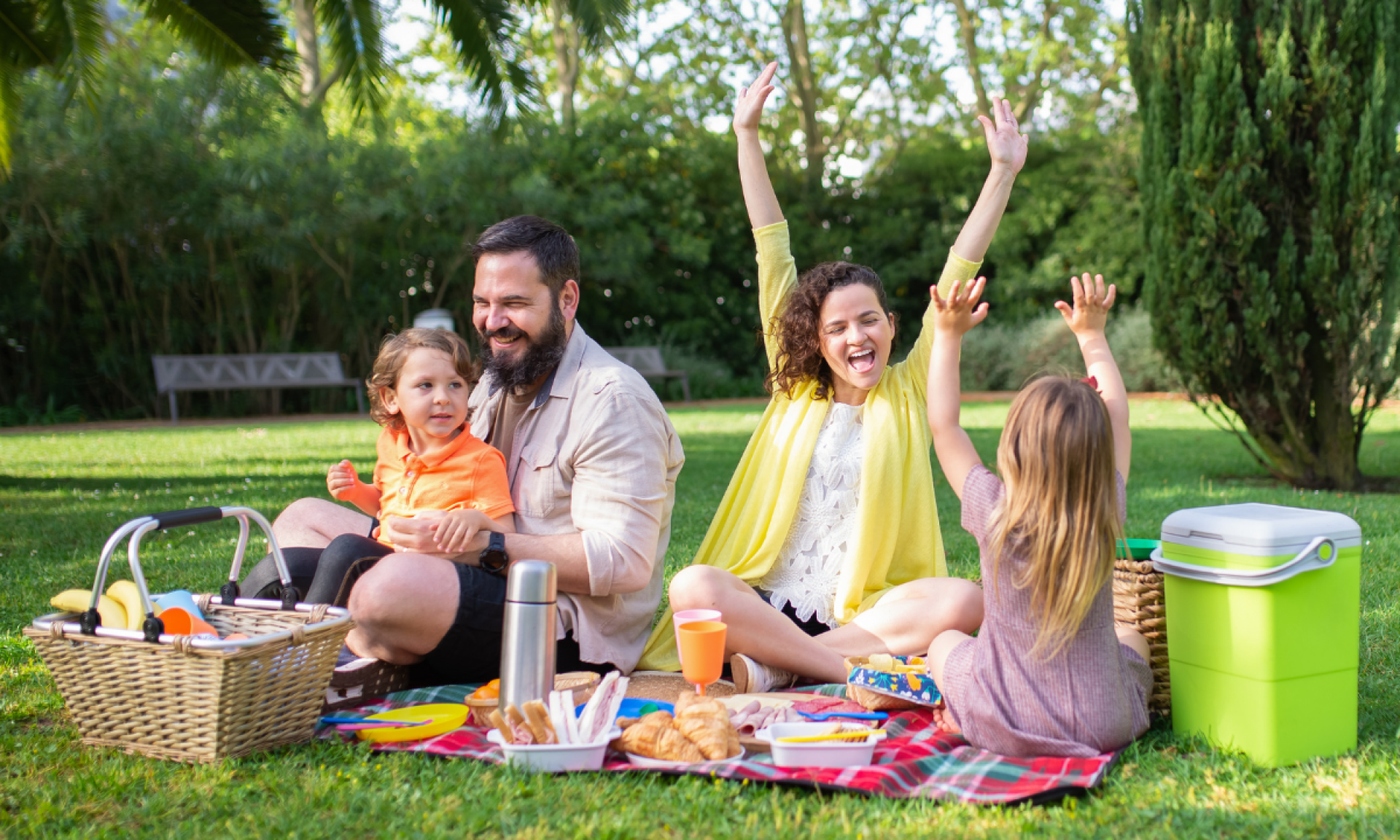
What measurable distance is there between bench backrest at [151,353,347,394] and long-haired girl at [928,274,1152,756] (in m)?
14.5

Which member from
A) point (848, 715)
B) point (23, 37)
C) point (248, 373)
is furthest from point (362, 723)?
point (248, 373)

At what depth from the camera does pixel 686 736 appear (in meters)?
2.57

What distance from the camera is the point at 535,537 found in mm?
3100

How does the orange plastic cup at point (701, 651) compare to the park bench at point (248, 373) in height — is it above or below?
below

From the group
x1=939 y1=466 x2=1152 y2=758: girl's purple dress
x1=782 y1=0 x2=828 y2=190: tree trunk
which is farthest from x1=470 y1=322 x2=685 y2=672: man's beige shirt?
x1=782 y1=0 x2=828 y2=190: tree trunk

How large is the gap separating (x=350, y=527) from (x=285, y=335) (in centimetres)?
1395

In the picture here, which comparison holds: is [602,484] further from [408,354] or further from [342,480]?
[342,480]

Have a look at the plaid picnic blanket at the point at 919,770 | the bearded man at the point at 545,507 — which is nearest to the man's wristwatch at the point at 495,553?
the bearded man at the point at 545,507

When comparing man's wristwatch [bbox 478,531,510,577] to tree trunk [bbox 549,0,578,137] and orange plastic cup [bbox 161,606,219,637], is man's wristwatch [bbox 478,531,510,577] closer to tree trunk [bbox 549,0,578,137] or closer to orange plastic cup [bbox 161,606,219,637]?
orange plastic cup [bbox 161,606,219,637]

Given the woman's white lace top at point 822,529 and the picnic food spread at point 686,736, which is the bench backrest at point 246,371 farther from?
the picnic food spread at point 686,736

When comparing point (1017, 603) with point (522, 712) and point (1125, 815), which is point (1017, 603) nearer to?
point (1125, 815)

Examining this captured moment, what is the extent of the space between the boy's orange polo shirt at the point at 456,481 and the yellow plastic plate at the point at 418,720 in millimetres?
550

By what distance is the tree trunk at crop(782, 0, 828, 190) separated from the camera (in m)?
22.7

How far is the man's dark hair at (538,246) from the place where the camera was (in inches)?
128
